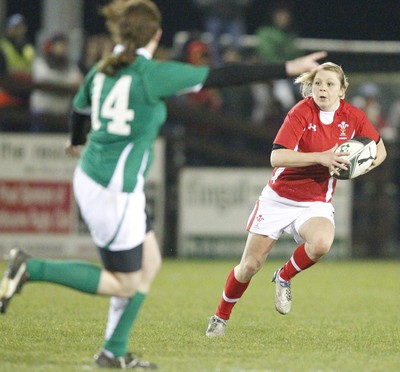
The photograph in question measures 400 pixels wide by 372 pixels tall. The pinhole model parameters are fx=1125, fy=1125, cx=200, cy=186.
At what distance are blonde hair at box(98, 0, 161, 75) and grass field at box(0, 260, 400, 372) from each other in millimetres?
1558

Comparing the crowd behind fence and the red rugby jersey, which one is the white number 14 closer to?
the red rugby jersey

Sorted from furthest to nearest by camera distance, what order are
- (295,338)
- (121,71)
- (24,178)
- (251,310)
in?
(24,178) < (251,310) < (295,338) < (121,71)

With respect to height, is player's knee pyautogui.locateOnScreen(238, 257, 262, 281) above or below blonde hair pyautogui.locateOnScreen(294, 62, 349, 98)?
below

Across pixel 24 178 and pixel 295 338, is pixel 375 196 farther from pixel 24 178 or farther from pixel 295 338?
pixel 295 338

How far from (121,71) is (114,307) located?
1.22 m

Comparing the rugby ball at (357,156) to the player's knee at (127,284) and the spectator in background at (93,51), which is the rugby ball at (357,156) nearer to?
the player's knee at (127,284)

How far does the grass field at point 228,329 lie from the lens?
240 inches

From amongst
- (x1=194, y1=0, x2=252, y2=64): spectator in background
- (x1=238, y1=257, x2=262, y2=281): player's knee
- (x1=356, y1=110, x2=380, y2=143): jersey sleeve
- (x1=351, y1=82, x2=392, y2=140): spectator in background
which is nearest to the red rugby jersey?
(x1=356, y1=110, x2=380, y2=143): jersey sleeve

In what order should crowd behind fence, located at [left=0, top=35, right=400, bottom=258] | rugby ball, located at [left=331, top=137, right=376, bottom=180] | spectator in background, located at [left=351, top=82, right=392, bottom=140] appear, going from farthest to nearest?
spectator in background, located at [left=351, top=82, right=392, bottom=140], crowd behind fence, located at [left=0, top=35, right=400, bottom=258], rugby ball, located at [left=331, top=137, right=376, bottom=180]

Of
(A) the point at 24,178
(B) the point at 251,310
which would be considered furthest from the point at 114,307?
(A) the point at 24,178

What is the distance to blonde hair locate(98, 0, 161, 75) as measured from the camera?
5438 millimetres

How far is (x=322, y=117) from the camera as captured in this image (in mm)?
7539

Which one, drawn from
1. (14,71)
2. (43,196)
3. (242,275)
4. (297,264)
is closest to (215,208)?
(43,196)

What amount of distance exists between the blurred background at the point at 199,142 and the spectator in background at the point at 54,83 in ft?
0.05
